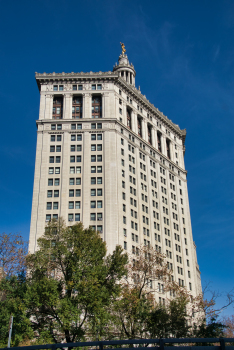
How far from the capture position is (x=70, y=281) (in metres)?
42.2

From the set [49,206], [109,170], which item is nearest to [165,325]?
[49,206]

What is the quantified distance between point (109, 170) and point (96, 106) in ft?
65.2

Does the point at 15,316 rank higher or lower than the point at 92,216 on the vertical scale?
lower

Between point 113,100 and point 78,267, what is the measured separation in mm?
63541

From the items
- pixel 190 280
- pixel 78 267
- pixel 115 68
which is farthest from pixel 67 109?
pixel 78 267

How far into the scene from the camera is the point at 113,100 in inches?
3927

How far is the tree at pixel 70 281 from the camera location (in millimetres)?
40938

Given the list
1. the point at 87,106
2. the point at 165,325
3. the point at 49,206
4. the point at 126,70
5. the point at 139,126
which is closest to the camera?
the point at 165,325

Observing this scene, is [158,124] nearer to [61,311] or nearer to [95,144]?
[95,144]

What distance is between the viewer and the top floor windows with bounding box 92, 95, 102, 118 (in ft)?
322

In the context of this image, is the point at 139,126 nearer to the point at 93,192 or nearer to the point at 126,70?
the point at 93,192

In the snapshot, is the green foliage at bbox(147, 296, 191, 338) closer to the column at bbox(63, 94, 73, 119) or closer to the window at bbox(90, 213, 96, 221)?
the window at bbox(90, 213, 96, 221)

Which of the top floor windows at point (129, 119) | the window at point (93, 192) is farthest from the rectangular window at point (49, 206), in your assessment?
the top floor windows at point (129, 119)

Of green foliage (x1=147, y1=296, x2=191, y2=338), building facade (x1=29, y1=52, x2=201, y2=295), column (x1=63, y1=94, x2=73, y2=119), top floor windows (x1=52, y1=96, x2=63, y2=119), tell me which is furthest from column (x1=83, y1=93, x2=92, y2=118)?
green foliage (x1=147, y1=296, x2=191, y2=338)
